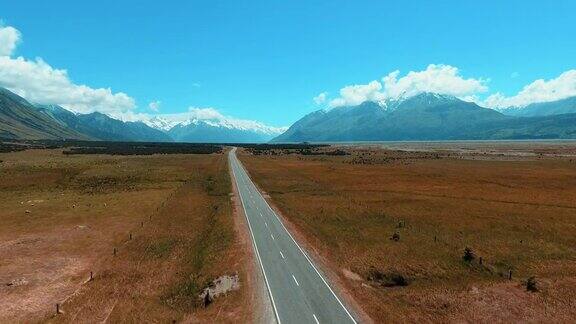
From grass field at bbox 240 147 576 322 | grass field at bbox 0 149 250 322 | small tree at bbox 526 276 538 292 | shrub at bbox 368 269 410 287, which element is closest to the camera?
grass field at bbox 0 149 250 322

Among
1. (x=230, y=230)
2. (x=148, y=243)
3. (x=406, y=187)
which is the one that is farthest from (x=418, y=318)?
(x=406, y=187)

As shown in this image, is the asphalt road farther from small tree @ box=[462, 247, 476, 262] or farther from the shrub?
small tree @ box=[462, 247, 476, 262]

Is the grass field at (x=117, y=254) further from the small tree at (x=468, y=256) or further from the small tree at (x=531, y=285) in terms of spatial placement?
the small tree at (x=531, y=285)

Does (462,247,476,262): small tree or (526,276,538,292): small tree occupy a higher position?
(462,247,476,262): small tree

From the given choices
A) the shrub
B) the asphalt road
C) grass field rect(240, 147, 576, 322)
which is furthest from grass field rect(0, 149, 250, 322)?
the shrub

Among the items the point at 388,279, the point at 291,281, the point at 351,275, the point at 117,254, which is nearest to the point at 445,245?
the point at 388,279

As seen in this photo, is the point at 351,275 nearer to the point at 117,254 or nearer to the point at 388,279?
the point at 388,279

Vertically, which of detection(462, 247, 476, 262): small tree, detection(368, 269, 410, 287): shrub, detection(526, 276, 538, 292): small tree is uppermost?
detection(462, 247, 476, 262): small tree
